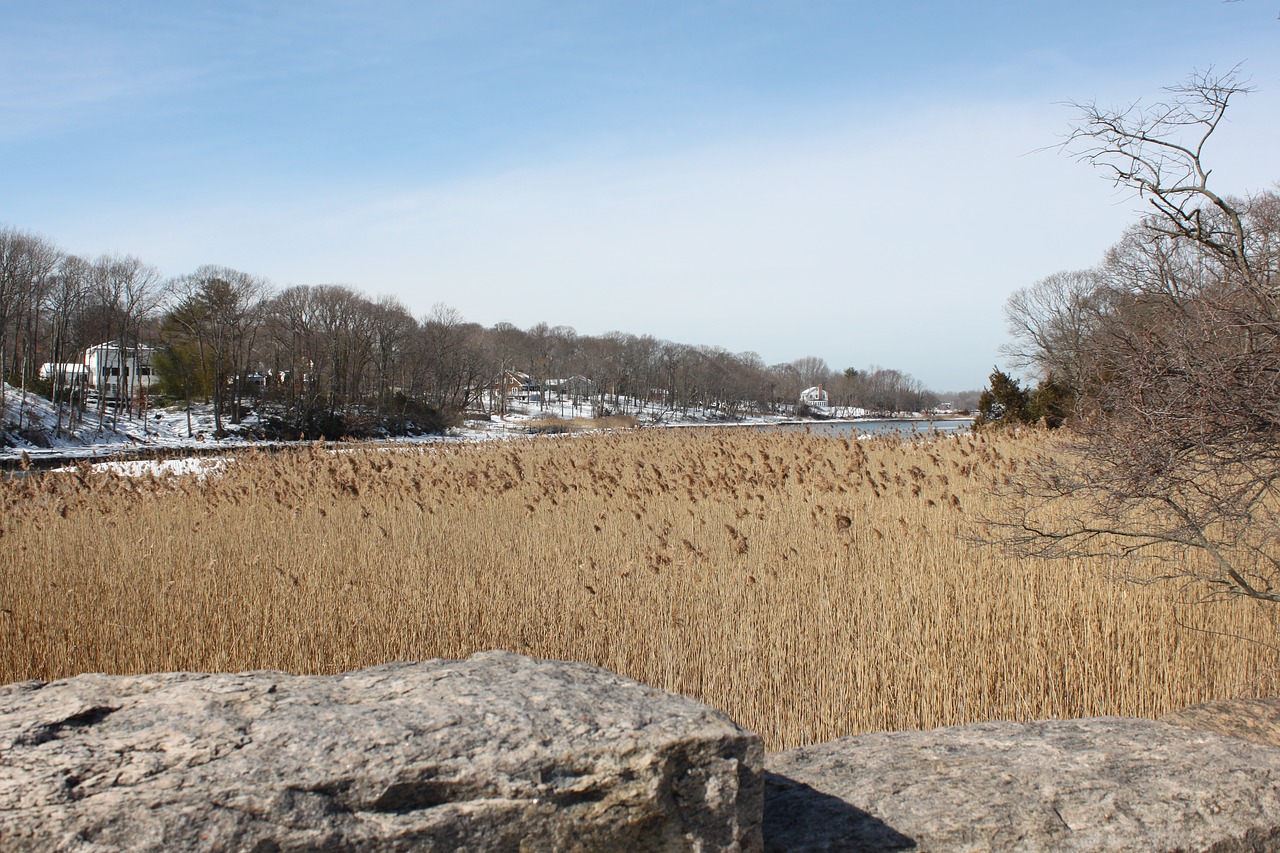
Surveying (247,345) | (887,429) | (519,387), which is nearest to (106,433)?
(247,345)

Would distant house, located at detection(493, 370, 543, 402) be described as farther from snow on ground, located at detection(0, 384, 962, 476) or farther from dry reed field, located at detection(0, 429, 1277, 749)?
dry reed field, located at detection(0, 429, 1277, 749)

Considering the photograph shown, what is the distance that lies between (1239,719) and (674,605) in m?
3.77

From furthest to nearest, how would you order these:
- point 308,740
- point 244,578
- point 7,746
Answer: point 244,578, point 308,740, point 7,746

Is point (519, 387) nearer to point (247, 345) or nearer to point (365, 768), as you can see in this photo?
point (247, 345)

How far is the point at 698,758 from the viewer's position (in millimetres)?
2354

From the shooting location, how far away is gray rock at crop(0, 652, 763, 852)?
1982 mm

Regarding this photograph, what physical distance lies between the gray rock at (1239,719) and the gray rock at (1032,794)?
1.01 meters

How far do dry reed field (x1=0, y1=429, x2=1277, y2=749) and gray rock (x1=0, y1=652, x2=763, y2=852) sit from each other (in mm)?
3020

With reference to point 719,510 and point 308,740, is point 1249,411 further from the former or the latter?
point 719,510

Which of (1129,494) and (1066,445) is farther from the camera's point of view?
(1066,445)

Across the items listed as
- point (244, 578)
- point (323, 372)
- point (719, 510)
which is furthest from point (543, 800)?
point (323, 372)

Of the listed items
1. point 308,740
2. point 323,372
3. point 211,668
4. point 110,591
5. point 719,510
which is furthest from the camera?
point 323,372

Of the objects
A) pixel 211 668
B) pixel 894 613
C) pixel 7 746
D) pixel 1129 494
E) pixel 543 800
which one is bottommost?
pixel 211 668

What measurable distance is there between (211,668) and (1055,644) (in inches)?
235
